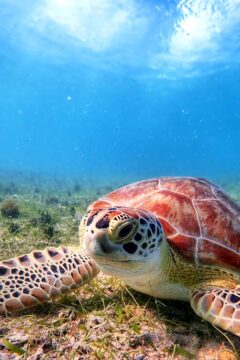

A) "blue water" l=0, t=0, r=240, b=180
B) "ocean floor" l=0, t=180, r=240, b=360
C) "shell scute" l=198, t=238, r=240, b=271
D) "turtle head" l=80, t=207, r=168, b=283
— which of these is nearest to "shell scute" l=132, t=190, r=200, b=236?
"shell scute" l=198, t=238, r=240, b=271

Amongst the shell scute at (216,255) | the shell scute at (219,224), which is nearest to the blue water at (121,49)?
the shell scute at (219,224)

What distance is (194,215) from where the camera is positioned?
8.07ft

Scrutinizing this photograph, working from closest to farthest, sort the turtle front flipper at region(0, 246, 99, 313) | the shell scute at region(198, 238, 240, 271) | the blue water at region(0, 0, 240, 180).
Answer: the turtle front flipper at region(0, 246, 99, 313)
the shell scute at region(198, 238, 240, 271)
the blue water at region(0, 0, 240, 180)

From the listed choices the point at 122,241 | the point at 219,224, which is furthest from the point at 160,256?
the point at 219,224

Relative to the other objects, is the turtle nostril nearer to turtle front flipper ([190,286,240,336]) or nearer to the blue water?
Answer: turtle front flipper ([190,286,240,336])

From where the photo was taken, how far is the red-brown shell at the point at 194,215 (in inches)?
89.9

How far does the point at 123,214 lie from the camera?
180 cm

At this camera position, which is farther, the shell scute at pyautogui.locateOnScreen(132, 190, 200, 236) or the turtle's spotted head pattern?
the shell scute at pyautogui.locateOnScreen(132, 190, 200, 236)

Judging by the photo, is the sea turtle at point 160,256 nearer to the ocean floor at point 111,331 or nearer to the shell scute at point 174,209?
the shell scute at point 174,209

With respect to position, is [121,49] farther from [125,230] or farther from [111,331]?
[111,331]

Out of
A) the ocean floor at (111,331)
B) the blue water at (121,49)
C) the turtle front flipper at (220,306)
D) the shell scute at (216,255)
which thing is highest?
the blue water at (121,49)

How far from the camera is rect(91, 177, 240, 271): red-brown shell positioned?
228cm

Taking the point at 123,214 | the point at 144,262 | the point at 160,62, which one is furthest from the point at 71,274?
the point at 160,62

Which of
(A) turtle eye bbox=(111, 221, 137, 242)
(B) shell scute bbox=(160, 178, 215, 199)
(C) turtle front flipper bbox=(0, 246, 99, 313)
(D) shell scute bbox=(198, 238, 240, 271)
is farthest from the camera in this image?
(B) shell scute bbox=(160, 178, 215, 199)
